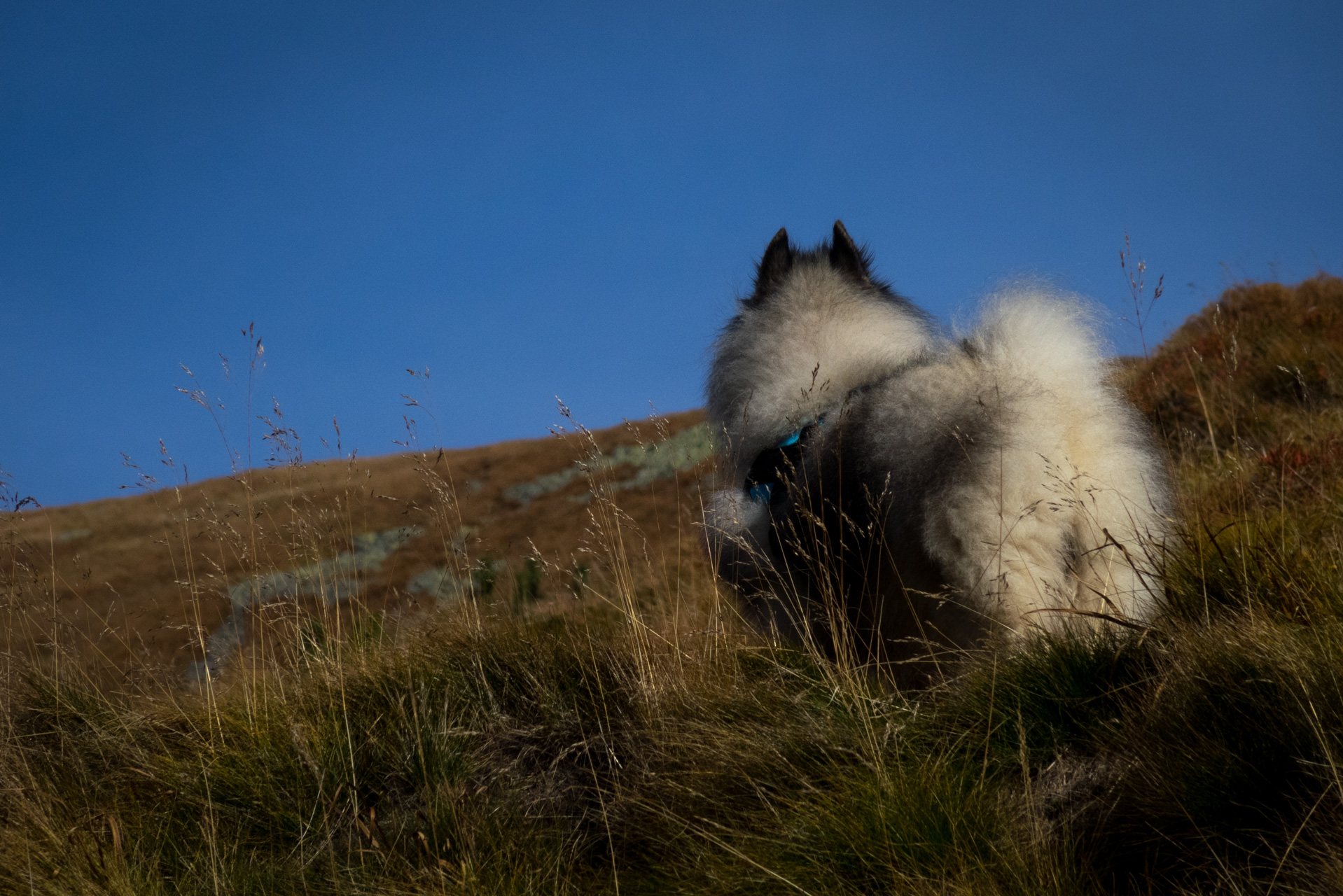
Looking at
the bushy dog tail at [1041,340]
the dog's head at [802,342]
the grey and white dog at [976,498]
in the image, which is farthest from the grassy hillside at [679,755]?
the dog's head at [802,342]

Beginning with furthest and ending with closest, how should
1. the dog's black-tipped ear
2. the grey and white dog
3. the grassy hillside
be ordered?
the dog's black-tipped ear, the grey and white dog, the grassy hillside

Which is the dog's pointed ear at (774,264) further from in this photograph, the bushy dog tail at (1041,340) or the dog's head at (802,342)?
the bushy dog tail at (1041,340)

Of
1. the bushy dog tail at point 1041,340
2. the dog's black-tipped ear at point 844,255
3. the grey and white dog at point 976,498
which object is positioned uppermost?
the dog's black-tipped ear at point 844,255

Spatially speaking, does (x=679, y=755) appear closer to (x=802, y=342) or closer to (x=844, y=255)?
(x=802, y=342)

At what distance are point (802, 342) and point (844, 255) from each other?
606mm

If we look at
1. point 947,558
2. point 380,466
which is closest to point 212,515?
point 947,558

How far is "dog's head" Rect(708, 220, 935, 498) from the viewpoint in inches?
165

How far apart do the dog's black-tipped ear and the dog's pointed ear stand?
0.25 metres

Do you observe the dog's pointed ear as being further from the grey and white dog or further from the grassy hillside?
the grassy hillside

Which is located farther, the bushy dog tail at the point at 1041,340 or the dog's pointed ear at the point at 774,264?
the dog's pointed ear at the point at 774,264

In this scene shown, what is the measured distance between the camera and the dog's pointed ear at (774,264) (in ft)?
15.3

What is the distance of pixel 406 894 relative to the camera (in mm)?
2332

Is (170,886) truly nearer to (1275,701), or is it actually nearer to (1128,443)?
(1275,701)

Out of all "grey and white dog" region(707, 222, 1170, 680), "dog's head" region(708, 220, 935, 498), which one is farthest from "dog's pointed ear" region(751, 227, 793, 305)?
"grey and white dog" region(707, 222, 1170, 680)
